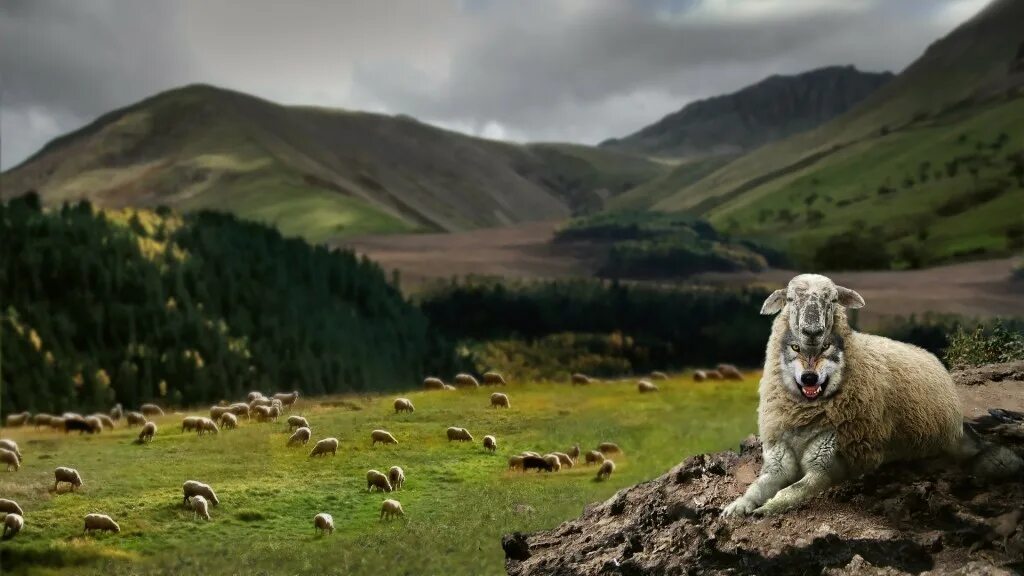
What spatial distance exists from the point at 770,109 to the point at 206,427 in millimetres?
18696

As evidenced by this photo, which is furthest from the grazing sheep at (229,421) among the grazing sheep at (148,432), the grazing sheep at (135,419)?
the grazing sheep at (135,419)

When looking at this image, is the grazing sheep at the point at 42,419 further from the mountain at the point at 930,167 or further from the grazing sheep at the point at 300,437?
the mountain at the point at 930,167

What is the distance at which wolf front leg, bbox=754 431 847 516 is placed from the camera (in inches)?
235

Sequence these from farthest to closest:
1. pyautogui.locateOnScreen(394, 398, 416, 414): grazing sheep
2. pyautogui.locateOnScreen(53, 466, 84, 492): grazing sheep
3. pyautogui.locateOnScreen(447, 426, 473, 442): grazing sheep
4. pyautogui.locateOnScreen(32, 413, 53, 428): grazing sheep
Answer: pyautogui.locateOnScreen(32, 413, 53, 428): grazing sheep, pyautogui.locateOnScreen(394, 398, 416, 414): grazing sheep, pyautogui.locateOnScreen(447, 426, 473, 442): grazing sheep, pyautogui.locateOnScreen(53, 466, 84, 492): grazing sheep

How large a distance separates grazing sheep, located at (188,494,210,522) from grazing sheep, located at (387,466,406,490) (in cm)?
154

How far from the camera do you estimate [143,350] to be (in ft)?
32.6

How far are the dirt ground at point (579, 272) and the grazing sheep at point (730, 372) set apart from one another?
5.84 feet

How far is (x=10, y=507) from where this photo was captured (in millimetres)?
7922

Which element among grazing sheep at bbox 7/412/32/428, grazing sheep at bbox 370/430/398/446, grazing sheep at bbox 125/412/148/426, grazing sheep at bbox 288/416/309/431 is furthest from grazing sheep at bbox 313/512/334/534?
grazing sheep at bbox 7/412/32/428

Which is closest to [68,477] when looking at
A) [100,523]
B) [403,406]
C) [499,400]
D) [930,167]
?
[100,523]

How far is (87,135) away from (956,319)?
13132mm

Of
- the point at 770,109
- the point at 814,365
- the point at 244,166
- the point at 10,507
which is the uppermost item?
the point at 770,109

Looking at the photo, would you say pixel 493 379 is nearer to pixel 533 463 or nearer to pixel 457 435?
pixel 457 435

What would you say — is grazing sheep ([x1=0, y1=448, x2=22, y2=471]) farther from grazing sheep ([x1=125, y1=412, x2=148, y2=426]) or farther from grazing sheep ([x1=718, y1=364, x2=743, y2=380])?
grazing sheep ([x1=718, y1=364, x2=743, y2=380])
